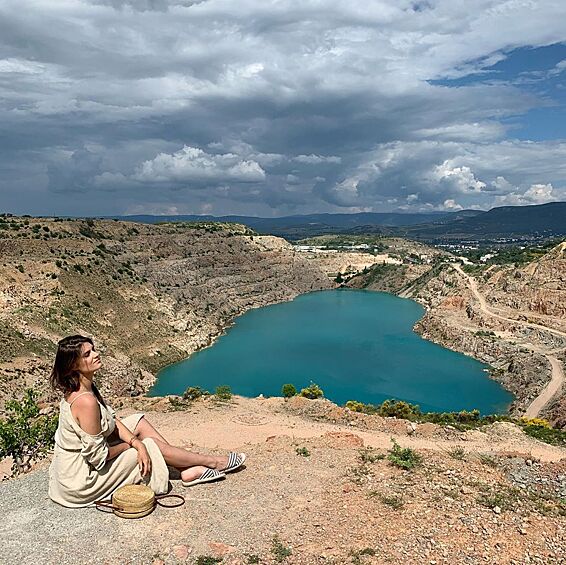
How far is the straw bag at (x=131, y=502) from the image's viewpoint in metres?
6.99

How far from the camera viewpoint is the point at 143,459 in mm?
7344

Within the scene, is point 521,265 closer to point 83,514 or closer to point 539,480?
point 539,480

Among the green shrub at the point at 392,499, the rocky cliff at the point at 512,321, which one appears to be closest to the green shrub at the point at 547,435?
the rocky cliff at the point at 512,321

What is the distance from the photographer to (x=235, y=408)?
20.7m

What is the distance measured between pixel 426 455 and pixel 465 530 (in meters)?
3.43

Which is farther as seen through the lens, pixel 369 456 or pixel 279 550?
pixel 369 456

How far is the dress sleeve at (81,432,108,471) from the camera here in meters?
6.79

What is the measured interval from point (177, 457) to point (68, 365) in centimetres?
229

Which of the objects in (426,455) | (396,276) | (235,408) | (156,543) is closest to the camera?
(156,543)

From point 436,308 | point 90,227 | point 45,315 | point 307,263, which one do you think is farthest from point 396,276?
point 45,315

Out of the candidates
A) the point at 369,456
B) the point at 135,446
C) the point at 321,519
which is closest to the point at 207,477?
the point at 135,446

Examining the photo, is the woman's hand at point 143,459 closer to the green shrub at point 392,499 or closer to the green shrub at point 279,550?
the green shrub at point 279,550

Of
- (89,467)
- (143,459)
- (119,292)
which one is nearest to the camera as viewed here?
(89,467)

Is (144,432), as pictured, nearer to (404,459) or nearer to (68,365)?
(68,365)
